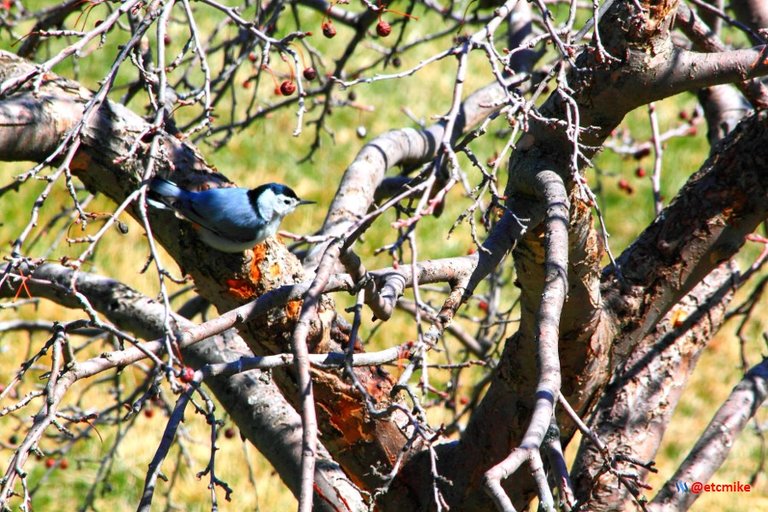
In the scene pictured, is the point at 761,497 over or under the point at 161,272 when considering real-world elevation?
over

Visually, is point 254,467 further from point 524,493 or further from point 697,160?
point 697,160

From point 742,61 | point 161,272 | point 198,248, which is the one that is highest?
point 742,61

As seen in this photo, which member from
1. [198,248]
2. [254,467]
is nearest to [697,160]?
[254,467]

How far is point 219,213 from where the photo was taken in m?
2.07

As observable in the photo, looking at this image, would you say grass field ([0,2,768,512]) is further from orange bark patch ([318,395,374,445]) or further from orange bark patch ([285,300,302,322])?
orange bark patch ([285,300,302,322])

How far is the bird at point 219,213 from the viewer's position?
6.42 ft

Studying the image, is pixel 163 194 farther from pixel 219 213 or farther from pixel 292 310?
pixel 292 310

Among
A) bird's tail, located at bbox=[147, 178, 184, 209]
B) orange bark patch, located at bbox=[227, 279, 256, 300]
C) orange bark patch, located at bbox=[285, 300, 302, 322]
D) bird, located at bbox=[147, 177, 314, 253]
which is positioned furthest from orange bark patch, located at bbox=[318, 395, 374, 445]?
bird's tail, located at bbox=[147, 178, 184, 209]

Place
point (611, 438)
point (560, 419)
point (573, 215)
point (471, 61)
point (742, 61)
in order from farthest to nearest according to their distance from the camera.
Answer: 1. point (471, 61)
2. point (611, 438)
3. point (560, 419)
4. point (573, 215)
5. point (742, 61)

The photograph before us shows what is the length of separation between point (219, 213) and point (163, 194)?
5.9 inches

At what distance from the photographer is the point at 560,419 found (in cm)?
220

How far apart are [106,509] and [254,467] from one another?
2.37 feet

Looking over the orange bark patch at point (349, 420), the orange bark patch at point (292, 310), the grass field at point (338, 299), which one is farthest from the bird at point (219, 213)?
the grass field at point (338, 299)

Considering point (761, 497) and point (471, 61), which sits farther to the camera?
point (471, 61)
